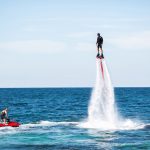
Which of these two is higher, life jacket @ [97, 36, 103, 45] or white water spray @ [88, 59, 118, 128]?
life jacket @ [97, 36, 103, 45]

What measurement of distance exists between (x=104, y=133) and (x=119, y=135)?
207 centimetres

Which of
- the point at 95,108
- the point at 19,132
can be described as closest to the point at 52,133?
the point at 19,132

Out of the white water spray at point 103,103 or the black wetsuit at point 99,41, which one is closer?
the black wetsuit at point 99,41

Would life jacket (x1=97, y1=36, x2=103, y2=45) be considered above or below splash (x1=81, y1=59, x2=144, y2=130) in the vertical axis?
above

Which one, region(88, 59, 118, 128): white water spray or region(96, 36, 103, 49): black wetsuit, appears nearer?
region(96, 36, 103, 49): black wetsuit

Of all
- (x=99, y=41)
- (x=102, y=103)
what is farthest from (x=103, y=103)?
(x=99, y=41)

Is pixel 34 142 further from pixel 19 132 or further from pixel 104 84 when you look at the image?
pixel 104 84

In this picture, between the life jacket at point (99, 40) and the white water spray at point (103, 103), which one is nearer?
the life jacket at point (99, 40)

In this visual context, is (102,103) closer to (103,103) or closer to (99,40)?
(103,103)

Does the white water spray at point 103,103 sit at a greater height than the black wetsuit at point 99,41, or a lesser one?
lesser

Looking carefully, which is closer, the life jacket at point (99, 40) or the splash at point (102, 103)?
the life jacket at point (99, 40)

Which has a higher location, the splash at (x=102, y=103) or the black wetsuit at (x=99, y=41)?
the black wetsuit at (x=99, y=41)

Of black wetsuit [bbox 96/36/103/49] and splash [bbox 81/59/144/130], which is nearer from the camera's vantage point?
black wetsuit [bbox 96/36/103/49]

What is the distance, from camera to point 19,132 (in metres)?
48.5
